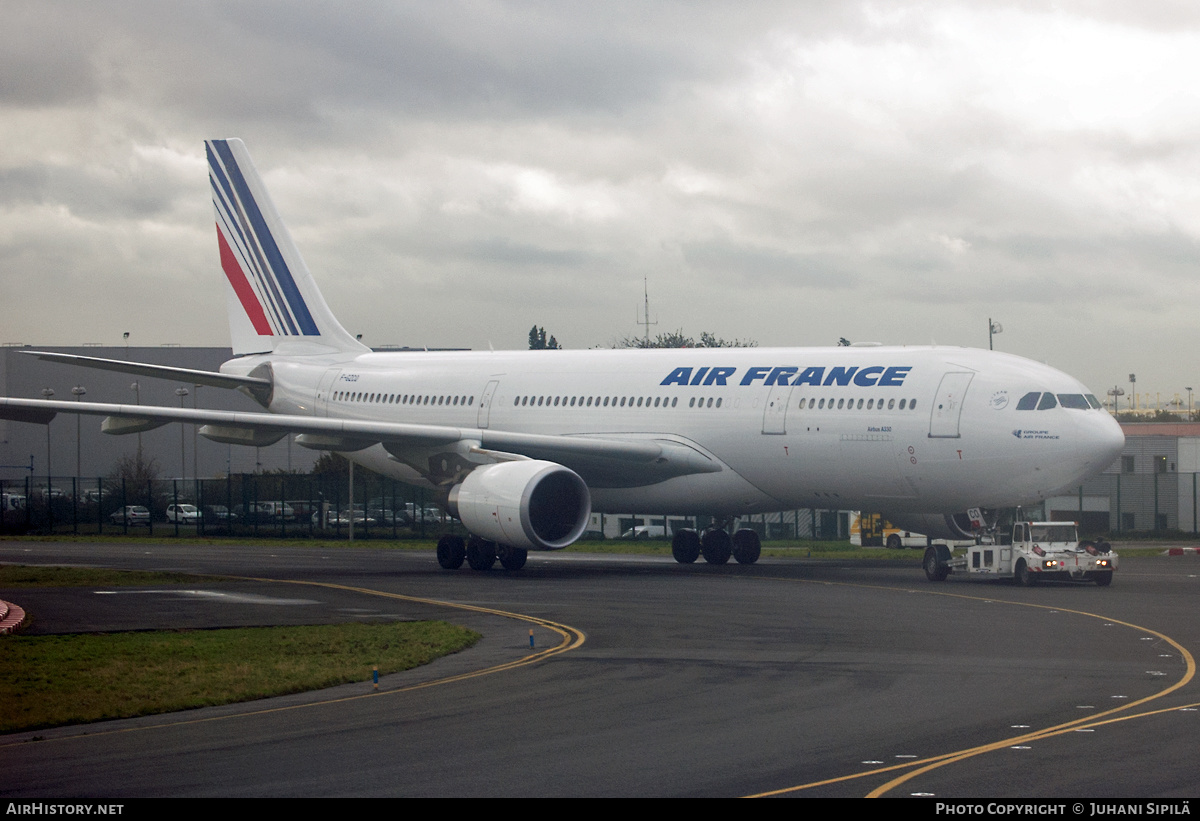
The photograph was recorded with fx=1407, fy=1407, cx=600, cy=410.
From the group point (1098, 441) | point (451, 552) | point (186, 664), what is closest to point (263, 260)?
point (451, 552)

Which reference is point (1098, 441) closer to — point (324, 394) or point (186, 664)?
point (186, 664)

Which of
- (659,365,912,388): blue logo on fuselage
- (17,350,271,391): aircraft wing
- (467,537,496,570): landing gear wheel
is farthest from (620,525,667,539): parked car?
(659,365,912,388): blue logo on fuselage

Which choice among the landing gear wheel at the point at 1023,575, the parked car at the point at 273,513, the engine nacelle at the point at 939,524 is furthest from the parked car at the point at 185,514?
the landing gear wheel at the point at 1023,575

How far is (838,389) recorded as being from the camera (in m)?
32.5

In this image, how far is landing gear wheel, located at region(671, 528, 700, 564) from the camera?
39.4 m

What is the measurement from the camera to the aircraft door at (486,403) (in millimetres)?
39594

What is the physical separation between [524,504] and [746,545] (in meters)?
9.54

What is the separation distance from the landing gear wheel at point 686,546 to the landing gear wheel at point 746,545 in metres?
1.13

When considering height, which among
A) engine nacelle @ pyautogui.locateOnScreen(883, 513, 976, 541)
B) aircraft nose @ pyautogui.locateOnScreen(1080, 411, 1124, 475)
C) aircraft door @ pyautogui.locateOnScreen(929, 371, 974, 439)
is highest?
aircraft door @ pyautogui.locateOnScreen(929, 371, 974, 439)

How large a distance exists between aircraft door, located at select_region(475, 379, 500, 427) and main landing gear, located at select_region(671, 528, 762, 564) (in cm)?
626

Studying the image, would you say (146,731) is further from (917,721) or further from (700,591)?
(700,591)

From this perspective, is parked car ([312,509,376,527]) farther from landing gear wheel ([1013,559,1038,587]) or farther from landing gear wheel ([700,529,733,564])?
landing gear wheel ([1013,559,1038,587])

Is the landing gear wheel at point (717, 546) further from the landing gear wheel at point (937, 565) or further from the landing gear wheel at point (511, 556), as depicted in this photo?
the landing gear wheel at point (937, 565)

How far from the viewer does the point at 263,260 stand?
1786 inches
